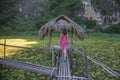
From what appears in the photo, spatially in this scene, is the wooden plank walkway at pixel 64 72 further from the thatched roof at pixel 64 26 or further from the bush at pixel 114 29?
the bush at pixel 114 29

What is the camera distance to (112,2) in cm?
3950

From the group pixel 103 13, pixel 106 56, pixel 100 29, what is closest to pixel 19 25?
pixel 100 29

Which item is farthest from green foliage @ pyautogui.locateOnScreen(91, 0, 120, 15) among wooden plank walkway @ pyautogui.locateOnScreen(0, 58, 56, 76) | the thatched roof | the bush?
wooden plank walkway @ pyautogui.locateOnScreen(0, 58, 56, 76)

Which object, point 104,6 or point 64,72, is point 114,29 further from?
point 64,72

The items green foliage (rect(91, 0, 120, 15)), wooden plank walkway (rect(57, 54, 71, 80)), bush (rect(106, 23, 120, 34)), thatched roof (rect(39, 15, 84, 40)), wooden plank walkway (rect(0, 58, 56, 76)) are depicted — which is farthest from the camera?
green foliage (rect(91, 0, 120, 15))

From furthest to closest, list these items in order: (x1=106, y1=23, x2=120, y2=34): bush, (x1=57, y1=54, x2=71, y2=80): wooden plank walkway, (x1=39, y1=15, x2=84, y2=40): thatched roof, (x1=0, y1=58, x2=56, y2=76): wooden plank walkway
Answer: (x1=106, y1=23, x2=120, y2=34): bush, (x1=39, y1=15, x2=84, y2=40): thatched roof, (x1=0, y1=58, x2=56, y2=76): wooden plank walkway, (x1=57, y1=54, x2=71, y2=80): wooden plank walkway

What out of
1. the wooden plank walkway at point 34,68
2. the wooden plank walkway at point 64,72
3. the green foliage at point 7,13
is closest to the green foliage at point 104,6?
the green foliage at point 7,13

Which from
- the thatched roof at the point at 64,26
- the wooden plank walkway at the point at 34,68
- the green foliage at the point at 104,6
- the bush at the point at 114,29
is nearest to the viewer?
the wooden plank walkway at the point at 34,68

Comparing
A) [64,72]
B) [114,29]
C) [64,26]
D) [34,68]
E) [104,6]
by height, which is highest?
[104,6]

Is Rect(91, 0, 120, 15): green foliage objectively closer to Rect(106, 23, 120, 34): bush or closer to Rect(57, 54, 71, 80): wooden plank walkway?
Rect(106, 23, 120, 34): bush

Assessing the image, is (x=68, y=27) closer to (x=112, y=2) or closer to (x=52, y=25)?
(x=52, y=25)

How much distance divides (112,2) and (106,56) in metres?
25.5

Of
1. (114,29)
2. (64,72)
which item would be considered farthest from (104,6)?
(64,72)

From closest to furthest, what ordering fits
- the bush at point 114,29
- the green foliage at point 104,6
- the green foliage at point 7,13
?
the green foliage at point 7,13 → the bush at point 114,29 → the green foliage at point 104,6
